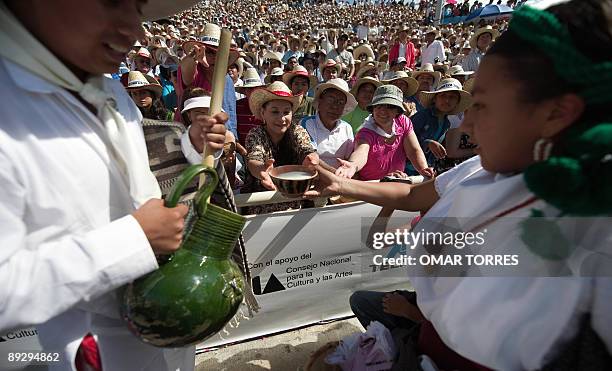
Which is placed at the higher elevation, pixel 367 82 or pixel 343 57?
pixel 343 57

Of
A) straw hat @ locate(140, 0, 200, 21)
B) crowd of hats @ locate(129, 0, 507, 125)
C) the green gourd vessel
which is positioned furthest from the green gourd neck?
straw hat @ locate(140, 0, 200, 21)

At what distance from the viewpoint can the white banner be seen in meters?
2.39

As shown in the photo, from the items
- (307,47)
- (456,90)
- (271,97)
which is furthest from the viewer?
(307,47)

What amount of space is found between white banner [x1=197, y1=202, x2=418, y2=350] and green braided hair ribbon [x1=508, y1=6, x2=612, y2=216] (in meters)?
1.68

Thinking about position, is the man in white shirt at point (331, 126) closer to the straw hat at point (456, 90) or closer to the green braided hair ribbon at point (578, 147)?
the straw hat at point (456, 90)

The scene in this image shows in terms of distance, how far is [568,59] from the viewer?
802 millimetres

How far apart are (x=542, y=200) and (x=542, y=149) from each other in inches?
4.9

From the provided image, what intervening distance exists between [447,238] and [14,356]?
2453 mm

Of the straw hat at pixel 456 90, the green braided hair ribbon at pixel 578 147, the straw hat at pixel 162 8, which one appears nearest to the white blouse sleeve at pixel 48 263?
the straw hat at pixel 162 8

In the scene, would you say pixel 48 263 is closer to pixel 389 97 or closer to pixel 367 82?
pixel 389 97

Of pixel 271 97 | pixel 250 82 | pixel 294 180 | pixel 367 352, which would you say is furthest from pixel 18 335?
pixel 250 82

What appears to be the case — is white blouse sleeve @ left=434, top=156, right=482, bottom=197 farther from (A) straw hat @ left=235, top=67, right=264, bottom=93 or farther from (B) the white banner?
(A) straw hat @ left=235, top=67, right=264, bottom=93

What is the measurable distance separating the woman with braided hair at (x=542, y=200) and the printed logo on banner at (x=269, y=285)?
1.52 m

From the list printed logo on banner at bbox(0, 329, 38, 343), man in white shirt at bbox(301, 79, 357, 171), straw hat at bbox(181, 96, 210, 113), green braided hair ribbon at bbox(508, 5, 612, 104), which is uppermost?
green braided hair ribbon at bbox(508, 5, 612, 104)
